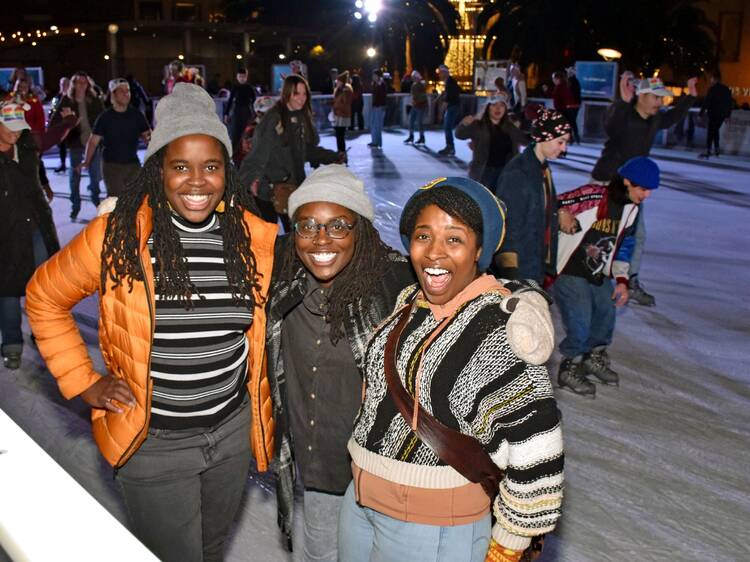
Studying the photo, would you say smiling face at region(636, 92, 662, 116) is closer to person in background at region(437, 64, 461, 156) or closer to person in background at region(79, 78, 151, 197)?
person in background at region(79, 78, 151, 197)

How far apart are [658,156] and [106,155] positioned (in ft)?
40.8

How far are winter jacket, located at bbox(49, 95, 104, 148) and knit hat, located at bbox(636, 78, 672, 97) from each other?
7.15m

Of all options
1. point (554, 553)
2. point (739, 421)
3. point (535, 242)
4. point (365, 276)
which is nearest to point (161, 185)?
point (365, 276)

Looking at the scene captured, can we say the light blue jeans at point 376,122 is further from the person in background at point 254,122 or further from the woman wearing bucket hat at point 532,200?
the woman wearing bucket hat at point 532,200

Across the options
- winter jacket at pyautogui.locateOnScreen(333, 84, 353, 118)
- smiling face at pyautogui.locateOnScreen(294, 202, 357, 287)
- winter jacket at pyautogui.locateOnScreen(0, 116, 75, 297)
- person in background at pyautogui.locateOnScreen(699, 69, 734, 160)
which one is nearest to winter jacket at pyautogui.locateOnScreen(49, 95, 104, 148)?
winter jacket at pyautogui.locateOnScreen(0, 116, 75, 297)

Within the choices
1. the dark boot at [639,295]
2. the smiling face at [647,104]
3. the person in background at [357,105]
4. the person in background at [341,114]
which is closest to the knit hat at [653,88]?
the smiling face at [647,104]

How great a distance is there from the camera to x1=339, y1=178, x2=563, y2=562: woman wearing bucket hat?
5.69ft

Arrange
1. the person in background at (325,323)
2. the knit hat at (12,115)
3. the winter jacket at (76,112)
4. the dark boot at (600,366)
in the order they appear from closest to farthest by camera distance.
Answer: the person in background at (325,323), the knit hat at (12,115), the dark boot at (600,366), the winter jacket at (76,112)

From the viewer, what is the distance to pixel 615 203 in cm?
483

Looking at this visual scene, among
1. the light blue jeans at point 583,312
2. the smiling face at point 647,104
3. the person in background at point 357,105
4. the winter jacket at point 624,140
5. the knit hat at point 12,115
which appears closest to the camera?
the light blue jeans at point 583,312

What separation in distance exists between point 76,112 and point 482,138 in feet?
18.9

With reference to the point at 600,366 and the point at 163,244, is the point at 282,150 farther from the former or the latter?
the point at 163,244

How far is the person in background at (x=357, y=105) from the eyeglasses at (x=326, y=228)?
1905 cm

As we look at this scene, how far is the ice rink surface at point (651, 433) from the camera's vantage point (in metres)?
3.51
